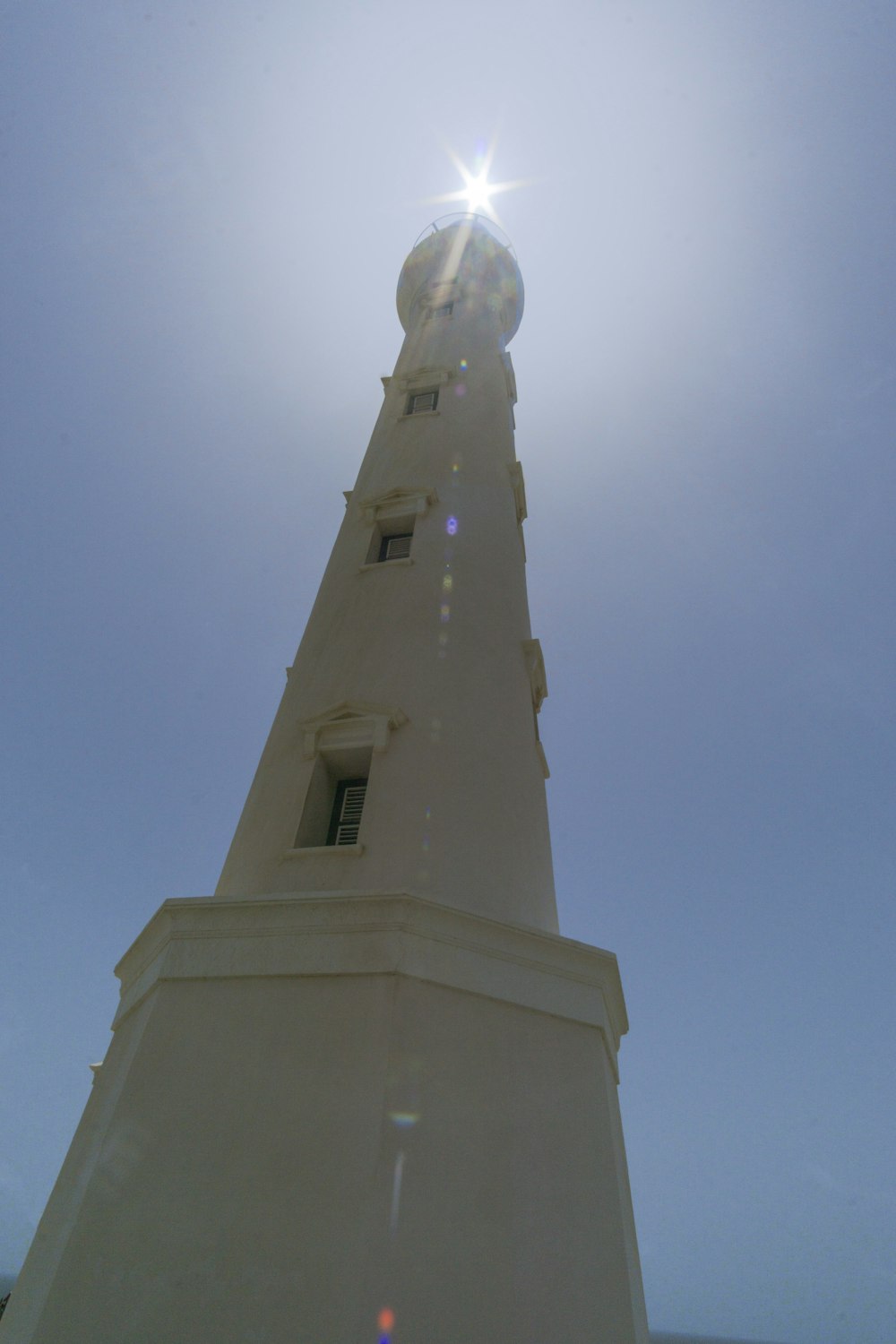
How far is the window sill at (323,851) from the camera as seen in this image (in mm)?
9859

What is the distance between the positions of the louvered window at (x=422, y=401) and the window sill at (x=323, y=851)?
11.4 metres

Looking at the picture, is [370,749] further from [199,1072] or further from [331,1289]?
[331,1289]

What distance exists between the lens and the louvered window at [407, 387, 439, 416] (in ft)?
60.4

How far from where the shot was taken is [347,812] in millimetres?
11055

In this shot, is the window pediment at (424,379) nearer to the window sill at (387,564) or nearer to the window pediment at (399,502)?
the window pediment at (399,502)

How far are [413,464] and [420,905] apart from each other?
1013 cm

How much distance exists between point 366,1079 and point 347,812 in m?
3.95

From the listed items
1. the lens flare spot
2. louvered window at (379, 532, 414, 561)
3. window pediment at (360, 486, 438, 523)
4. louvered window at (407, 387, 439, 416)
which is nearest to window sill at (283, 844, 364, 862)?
the lens flare spot

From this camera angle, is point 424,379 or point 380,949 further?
point 424,379

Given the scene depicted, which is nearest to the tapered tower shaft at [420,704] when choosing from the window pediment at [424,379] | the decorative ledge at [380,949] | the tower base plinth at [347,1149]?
the decorative ledge at [380,949]

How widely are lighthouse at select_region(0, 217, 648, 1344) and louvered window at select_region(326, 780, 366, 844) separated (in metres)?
0.04

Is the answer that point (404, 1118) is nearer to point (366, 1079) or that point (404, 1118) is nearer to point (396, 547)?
point (366, 1079)

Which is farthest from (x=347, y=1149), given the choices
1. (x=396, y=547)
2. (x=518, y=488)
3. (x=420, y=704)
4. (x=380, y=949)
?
(x=518, y=488)

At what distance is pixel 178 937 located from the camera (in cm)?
909
